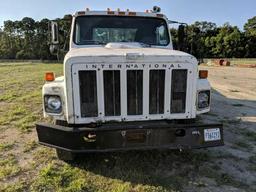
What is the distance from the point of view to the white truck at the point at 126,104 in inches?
155

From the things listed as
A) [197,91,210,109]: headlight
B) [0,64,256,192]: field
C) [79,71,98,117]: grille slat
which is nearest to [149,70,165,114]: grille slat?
[197,91,210,109]: headlight

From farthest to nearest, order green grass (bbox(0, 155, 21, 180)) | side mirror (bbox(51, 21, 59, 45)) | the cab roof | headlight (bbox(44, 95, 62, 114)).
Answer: side mirror (bbox(51, 21, 59, 45)) < the cab roof < green grass (bbox(0, 155, 21, 180)) < headlight (bbox(44, 95, 62, 114))

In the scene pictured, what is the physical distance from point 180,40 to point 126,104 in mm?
2939

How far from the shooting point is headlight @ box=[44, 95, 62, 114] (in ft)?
13.8

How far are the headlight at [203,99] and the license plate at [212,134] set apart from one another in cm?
37

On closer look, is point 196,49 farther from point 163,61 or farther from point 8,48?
point 8,48

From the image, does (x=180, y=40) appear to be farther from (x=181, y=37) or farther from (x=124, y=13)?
(x=124, y=13)

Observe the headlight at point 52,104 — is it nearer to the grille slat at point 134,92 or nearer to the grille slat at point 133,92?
the grille slat at point 133,92

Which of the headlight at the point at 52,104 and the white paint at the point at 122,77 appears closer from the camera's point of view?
the white paint at the point at 122,77

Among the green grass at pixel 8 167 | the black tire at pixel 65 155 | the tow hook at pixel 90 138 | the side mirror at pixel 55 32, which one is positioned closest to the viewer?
the tow hook at pixel 90 138

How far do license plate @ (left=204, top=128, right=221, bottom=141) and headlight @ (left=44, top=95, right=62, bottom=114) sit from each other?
80.4 inches

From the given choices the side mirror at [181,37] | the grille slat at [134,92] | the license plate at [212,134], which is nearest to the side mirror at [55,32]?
the side mirror at [181,37]

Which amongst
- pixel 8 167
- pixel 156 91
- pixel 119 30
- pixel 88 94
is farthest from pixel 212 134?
pixel 8 167

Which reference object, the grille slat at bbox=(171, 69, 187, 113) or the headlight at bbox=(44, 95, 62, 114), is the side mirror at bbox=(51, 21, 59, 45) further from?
the grille slat at bbox=(171, 69, 187, 113)
